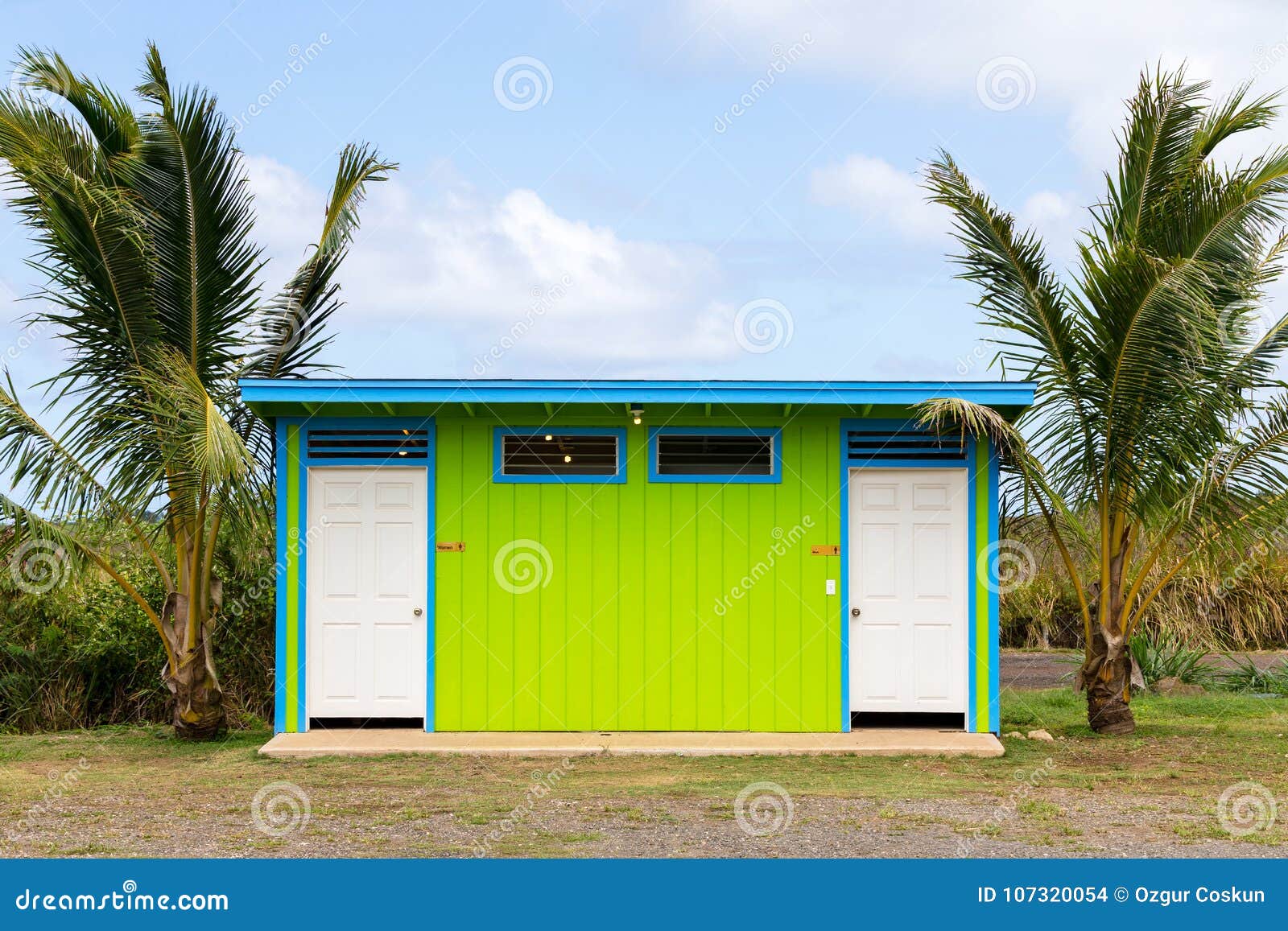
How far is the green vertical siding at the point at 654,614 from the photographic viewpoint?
9.99 meters

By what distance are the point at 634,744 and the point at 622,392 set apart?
269cm

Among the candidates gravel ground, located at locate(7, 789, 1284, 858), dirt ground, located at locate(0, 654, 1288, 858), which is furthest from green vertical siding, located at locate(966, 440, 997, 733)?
gravel ground, located at locate(7, 789, 1284, 858)

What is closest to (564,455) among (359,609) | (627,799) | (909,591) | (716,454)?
(716,454)

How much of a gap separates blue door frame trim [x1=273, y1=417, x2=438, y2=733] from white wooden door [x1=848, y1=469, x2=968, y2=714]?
133 inches

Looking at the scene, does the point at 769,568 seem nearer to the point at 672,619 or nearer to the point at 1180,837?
the point at 672,619

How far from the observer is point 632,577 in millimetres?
10047

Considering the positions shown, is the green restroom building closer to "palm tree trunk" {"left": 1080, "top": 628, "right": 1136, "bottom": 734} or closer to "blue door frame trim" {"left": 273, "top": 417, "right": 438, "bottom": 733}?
"blue door frame trim" {"left": 273, "top": 417, "right": 438, "bottom": 733}

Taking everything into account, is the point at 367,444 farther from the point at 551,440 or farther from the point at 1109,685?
the point at 1109,685

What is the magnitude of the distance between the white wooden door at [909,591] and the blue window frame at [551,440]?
188 centimetres

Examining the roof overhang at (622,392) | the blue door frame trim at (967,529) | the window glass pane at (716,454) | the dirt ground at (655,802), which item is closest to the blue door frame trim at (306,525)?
the roof overhang at (622,392)

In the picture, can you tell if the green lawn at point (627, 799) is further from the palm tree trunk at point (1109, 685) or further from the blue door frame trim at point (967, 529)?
the blue door frame trim at point (967, 529)

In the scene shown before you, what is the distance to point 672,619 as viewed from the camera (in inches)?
394

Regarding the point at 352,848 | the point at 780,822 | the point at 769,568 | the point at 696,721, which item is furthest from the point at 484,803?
the point at 769,568

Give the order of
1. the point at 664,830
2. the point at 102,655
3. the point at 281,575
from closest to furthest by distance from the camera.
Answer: the point at 664,830, the point at 281,575, the point at 102,655
